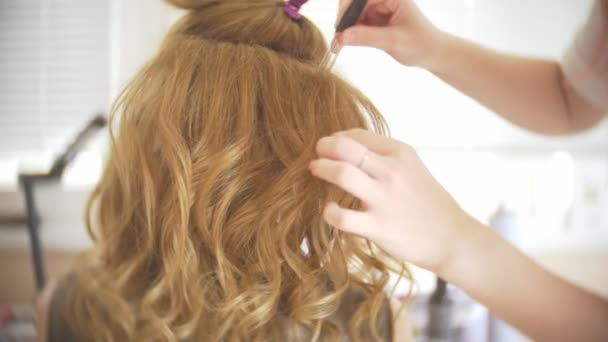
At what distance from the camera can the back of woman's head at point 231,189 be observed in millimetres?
457

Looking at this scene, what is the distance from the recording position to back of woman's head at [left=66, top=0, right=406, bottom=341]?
46cm

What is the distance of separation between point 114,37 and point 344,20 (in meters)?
0.50

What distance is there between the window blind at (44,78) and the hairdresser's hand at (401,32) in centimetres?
56

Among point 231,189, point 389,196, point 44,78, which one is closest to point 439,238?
point 389,196

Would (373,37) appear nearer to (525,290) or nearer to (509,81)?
(509,81)

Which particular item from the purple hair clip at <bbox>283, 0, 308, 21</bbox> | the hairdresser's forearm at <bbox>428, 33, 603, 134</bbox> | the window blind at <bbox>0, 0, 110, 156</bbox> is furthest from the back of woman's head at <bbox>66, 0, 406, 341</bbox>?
the window blind at <bbox>0, 0, 110, 156</bbox>

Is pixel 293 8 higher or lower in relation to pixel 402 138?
higher

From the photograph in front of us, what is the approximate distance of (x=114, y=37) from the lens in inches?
28.0

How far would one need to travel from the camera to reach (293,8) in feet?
1.59

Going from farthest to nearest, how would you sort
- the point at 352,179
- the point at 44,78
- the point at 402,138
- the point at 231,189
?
the point at 44,78, the point at 402,138, the point at 231,189, the point at 352,179

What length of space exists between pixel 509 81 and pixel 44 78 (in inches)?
33.9

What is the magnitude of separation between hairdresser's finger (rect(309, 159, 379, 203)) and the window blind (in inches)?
25.3

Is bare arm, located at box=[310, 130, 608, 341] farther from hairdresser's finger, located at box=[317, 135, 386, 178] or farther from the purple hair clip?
the purple hair clip

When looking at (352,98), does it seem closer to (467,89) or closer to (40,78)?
(467,89)
